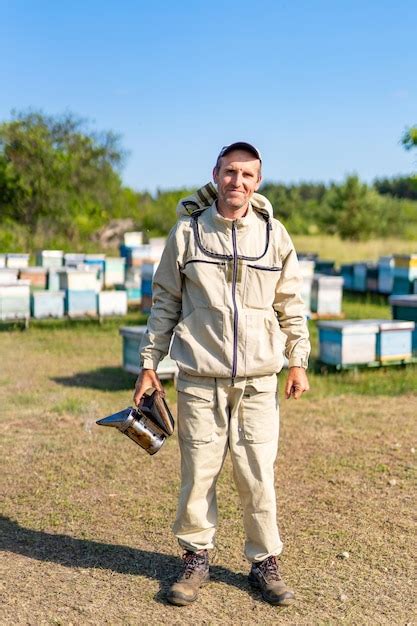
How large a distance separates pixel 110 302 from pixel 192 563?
858 cm

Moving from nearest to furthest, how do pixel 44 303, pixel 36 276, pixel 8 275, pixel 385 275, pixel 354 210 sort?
pixel 44 303 → pixel 8 275 → pixel 36 276 → pixel 385 275 → pixel 354 210

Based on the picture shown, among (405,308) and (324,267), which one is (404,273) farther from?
(405,308)

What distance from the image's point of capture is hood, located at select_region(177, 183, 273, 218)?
3.16m

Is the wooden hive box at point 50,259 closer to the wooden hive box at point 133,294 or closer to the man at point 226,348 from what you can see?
the wooden hive box at point 133,294

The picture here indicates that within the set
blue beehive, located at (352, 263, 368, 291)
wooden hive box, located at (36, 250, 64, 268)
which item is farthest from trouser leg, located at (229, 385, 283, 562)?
blue beehive, located at (352, 263, 368, 291)

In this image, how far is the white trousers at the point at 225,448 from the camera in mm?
3070

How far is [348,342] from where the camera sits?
7.84 meters

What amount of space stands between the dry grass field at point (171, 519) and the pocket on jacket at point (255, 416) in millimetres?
653

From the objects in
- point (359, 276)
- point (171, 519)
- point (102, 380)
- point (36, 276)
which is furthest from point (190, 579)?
point (359, 276)

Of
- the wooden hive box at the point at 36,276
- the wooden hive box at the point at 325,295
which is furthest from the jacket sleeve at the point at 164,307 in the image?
the wooden hive box at the point at 36,276

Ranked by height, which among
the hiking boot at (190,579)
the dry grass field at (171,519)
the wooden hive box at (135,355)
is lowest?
the dry grass field at (171,519)

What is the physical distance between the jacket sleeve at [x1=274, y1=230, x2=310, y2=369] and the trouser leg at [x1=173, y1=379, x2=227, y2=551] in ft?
1.24

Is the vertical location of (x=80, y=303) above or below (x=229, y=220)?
below

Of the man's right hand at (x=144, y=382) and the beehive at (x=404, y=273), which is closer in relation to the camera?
the man's right hand at (x=144, y=382)
